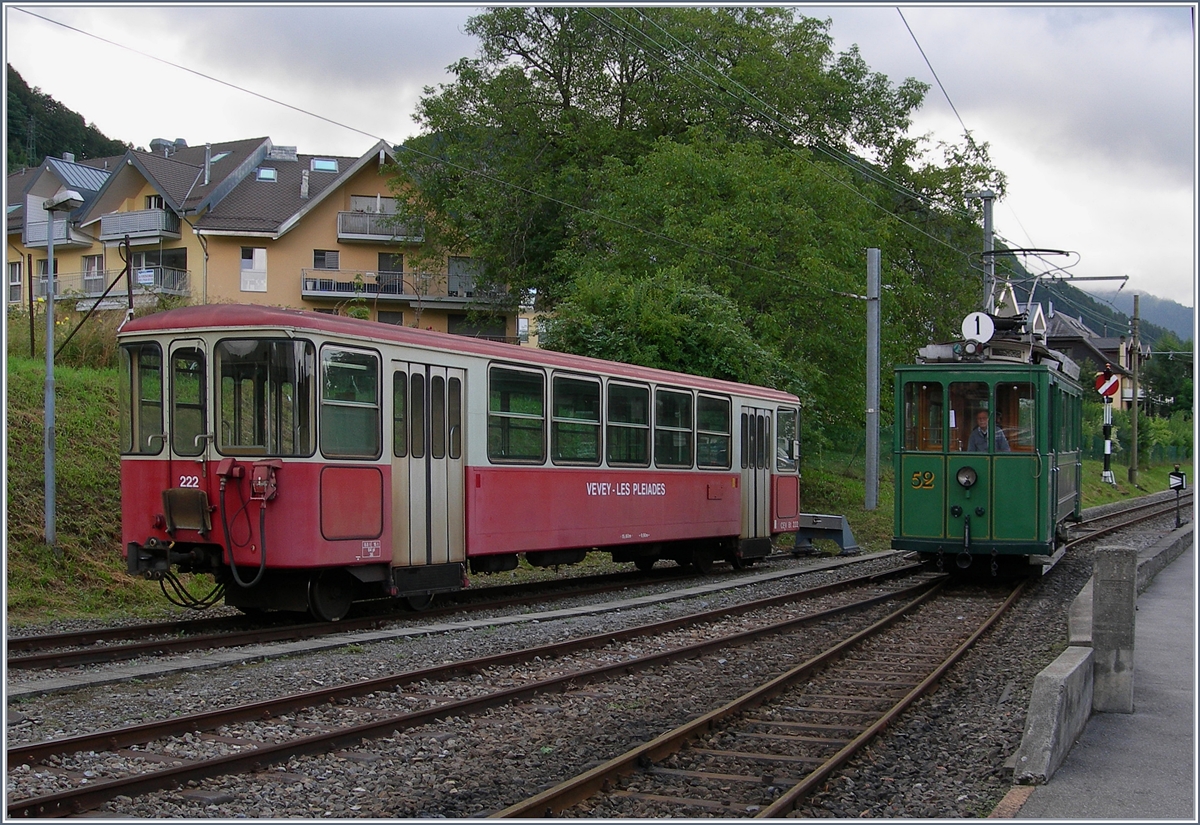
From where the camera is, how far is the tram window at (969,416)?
15.2 metres

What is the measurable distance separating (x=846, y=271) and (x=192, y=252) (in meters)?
26.3

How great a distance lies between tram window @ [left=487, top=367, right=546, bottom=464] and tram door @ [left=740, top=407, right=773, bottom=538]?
553cm

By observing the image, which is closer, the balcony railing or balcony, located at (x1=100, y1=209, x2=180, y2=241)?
the balcony railing

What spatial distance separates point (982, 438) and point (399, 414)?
805 centimetres

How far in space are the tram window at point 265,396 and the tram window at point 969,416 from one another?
888 centimetres

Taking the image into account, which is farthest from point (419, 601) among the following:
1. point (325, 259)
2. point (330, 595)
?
point (325, 259)

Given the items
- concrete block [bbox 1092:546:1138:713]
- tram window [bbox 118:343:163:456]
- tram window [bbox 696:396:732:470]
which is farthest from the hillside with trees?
concrete block [bbox 1092:546:1138:713]

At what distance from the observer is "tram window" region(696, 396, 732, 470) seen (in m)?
16.8

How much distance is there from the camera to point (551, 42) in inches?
1447

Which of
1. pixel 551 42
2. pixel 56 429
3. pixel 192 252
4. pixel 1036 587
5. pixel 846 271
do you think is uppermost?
pixel 551 42

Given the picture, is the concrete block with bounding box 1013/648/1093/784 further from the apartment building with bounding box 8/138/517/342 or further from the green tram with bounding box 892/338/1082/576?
the apartment building with bounding box 8/138/517/342

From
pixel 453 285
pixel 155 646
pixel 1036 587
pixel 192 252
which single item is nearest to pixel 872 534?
pixel 1036 587

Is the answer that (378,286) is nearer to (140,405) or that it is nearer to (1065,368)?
(1065,368)

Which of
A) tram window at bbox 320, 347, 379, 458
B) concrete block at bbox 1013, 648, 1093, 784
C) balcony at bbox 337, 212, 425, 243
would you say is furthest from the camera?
balcony at bbox 337, 212, 425, 243
